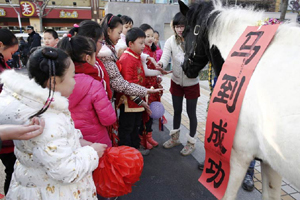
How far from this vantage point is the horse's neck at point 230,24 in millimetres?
1649

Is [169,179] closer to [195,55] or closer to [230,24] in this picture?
[195,55]

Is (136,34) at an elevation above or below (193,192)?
above

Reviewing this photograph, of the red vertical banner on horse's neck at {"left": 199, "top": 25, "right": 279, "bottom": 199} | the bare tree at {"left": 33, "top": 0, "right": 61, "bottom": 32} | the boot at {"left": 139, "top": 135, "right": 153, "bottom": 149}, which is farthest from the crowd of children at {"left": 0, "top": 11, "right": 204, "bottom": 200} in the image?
the bare tree at {"left": 33, "top": 0, "right": 61, "bottom": 32}

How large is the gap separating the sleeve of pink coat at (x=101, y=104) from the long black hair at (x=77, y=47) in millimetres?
260

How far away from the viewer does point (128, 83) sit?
239 centimetres

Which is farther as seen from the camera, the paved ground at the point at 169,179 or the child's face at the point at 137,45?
the child's face at the point at 137,45

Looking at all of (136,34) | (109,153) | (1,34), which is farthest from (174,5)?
(109,153)

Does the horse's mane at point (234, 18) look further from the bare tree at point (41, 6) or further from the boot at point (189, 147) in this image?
the bare tree at point (41, 6)

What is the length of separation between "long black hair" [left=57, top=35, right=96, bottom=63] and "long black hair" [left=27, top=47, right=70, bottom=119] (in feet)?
1.86

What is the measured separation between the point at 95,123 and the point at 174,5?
37.4 ft

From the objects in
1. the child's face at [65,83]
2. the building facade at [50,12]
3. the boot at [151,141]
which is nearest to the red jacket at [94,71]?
the child's face at [65,83]

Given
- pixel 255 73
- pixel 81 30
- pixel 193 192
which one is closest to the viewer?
pixel 255 73

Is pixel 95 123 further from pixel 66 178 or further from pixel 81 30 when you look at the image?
pixel 81 30

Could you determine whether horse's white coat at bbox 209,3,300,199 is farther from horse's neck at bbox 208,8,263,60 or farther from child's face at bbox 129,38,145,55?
child's face at bbox 129,38,145,55
